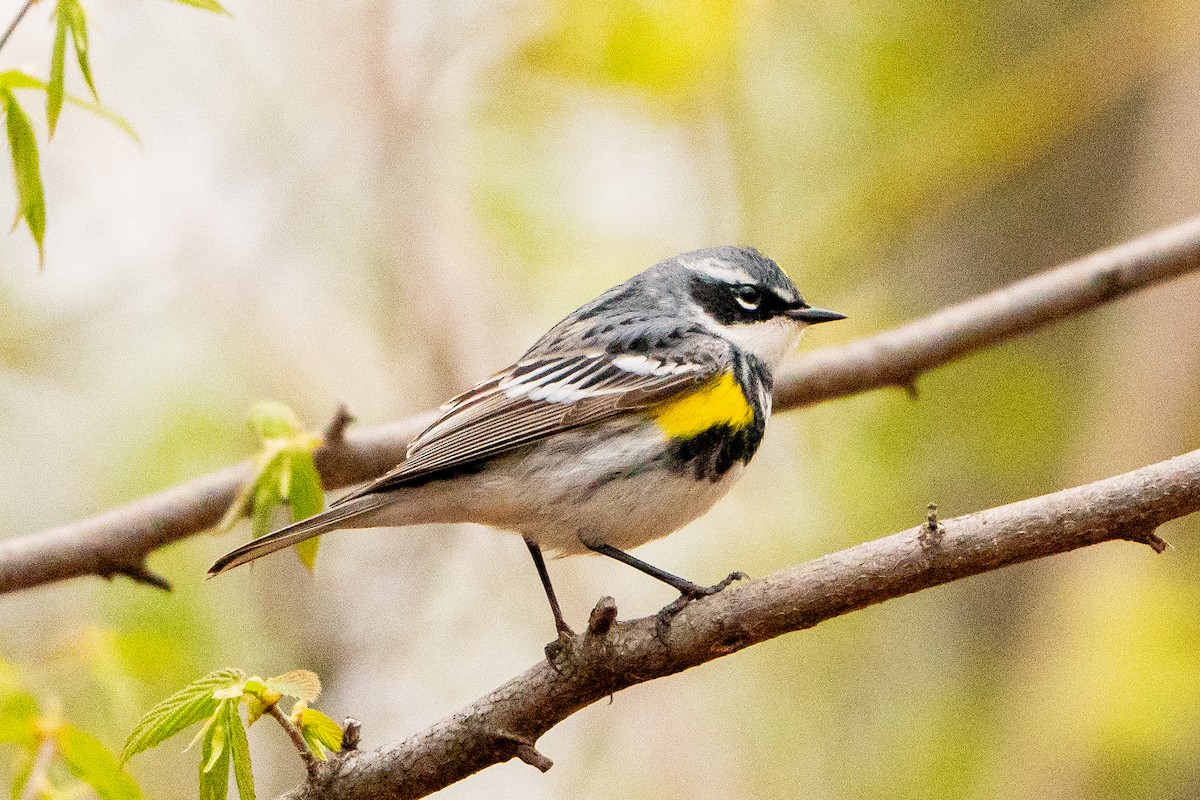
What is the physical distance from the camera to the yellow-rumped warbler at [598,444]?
400 cm

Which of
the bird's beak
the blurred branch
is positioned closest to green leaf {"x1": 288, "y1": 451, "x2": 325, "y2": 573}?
the blurred branch

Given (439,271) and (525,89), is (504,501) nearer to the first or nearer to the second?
(439,271)

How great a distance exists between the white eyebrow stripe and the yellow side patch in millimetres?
688

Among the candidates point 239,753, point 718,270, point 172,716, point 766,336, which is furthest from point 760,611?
point 718,270

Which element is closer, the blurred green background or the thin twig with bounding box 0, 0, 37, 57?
the thin twig with bounding box 0, 0, 37, 57

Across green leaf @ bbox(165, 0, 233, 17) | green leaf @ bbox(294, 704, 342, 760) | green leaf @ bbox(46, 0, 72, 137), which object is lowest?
green leaf @ bbox(294, 704, 342, 760)

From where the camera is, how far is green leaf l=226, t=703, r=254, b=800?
2.45 metres

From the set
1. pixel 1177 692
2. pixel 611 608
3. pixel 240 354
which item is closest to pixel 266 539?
pixel 611 608

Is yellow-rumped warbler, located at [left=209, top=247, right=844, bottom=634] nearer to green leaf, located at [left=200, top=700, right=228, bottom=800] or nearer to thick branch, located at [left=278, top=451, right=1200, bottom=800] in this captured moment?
thick branch, located at [left=278, top=451, right=1200, bottom=800]

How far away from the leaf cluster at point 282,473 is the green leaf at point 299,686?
109cm

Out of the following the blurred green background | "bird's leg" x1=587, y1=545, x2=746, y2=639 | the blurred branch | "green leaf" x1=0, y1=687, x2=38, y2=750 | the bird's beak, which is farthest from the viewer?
the blurred green background

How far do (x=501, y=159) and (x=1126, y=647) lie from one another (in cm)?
490

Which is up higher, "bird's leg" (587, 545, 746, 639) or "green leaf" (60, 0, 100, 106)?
"green leaf" (60, 0, 100, 106)

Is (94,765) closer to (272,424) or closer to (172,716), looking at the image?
(172,716)
